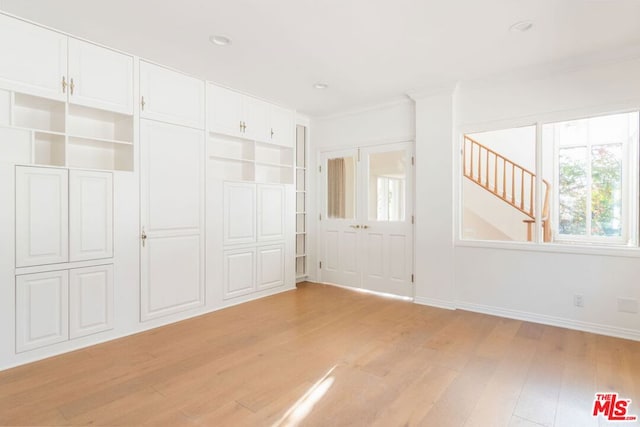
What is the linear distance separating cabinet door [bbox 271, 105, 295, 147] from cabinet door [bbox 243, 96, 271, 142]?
10 cm

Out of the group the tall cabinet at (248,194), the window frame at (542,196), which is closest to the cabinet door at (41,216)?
the tall cabinet at (248,194)

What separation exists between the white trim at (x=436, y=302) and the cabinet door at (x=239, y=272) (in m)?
2.22

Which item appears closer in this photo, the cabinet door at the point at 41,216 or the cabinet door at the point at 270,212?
the cabinet door at the point at 41,216

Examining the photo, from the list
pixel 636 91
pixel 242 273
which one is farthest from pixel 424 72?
pixel 242 273

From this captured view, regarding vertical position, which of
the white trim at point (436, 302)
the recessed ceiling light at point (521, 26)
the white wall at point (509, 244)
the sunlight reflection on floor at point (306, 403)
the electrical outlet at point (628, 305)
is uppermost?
the recessed ceiling light at point (521, 26)

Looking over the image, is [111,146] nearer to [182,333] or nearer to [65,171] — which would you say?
[65,171]

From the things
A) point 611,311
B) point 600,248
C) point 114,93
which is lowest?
point 611,311

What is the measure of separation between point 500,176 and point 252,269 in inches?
175

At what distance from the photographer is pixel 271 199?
4.77 m

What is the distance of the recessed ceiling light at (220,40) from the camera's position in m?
2.91

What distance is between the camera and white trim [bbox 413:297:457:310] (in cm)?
411

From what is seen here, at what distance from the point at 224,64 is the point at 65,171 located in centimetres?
180

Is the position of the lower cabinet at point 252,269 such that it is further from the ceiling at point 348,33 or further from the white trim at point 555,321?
the white trim at point 555,321

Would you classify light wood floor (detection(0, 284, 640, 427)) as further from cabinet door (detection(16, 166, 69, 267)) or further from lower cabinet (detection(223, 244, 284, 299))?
cabinet door (detection(16, 166, 69, 267))
